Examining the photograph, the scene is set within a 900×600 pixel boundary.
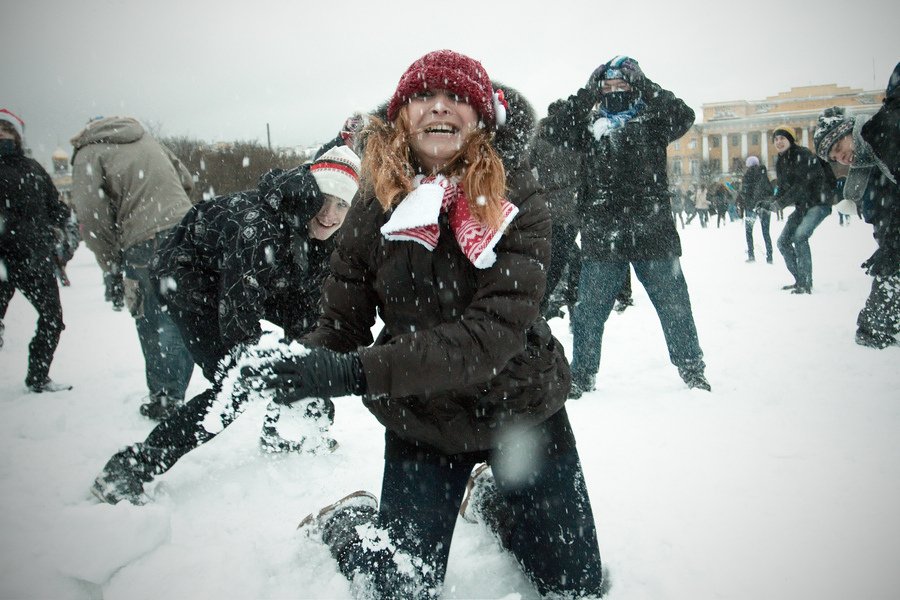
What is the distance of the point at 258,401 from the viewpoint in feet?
4.80

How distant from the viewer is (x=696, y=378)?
3.52 metres

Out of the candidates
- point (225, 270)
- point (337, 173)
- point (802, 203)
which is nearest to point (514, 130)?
point (337, 173)

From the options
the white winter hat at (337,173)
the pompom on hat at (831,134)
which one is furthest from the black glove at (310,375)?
the pompom on hat at (831,134)

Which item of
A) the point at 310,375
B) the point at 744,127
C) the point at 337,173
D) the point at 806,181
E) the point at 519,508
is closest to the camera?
the point at 310,375

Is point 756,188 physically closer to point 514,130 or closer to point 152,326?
point 514,130

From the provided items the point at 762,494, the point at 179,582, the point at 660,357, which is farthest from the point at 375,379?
the point at 660,357

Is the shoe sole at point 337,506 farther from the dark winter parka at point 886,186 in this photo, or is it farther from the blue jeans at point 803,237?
the blue jeans at point 803,237

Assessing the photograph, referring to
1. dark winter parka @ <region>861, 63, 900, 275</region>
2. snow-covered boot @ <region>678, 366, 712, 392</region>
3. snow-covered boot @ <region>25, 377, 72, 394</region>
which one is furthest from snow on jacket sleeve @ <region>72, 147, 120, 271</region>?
dark winter parka @ <region>861, 63, 900, 275</region>

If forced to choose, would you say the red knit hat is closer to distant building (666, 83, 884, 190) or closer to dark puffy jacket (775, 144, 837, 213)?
dark puffy jacket (775, 144, 837, 213)

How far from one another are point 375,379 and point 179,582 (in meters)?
1.24

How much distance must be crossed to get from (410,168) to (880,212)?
3037 millimetres

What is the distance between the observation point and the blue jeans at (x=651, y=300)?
11.5 ft

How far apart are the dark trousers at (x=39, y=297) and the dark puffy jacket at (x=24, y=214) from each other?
31 mm

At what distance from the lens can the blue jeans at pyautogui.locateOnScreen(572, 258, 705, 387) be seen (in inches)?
137
